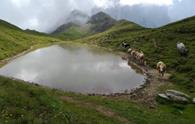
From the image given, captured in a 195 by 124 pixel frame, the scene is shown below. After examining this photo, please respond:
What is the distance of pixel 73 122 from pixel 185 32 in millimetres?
106715

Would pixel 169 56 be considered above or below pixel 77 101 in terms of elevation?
above

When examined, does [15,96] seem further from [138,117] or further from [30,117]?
[138,117]

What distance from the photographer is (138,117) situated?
35531mm

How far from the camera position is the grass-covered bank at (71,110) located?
2528 cm

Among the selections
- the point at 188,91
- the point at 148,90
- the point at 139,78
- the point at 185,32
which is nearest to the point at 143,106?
the point at 148,90

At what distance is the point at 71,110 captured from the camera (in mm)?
31766

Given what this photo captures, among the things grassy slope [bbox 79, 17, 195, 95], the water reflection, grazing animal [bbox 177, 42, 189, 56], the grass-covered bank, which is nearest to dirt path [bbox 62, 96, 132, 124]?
the grass-covered bank

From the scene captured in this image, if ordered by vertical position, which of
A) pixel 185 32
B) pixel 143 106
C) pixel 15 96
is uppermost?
pixel 185 32

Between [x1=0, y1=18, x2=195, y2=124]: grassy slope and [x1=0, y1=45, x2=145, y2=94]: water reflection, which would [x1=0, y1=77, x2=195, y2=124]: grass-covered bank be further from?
[x1=0, y1=45, x2=145, y2=94]: water reflection

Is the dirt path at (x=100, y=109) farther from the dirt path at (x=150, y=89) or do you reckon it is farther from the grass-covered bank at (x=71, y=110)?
the dirt path at (x=150, y=89)

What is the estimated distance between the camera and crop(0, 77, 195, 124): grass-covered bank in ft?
82.9

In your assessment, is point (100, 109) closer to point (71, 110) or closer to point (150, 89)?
point (71, 110)

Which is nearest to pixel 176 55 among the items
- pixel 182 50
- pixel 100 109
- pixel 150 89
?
pixel 182 50

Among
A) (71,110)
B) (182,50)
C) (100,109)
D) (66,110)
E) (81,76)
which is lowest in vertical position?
(100,109)
